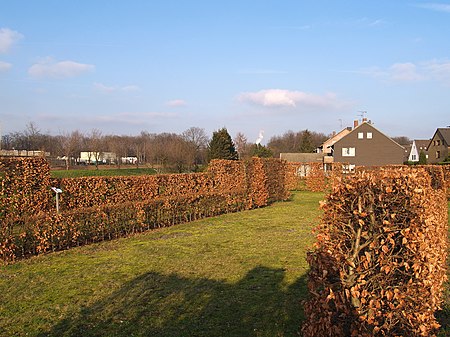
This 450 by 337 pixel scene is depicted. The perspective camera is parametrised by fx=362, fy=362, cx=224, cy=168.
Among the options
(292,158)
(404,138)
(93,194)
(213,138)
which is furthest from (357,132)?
(404,138)

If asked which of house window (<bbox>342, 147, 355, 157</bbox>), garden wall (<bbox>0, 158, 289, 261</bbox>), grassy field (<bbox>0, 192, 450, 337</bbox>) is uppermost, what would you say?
house window (<bbox>342, 147, 355, 157</bbox>)

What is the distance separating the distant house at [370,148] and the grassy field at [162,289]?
42.2 metres

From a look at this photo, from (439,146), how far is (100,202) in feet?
206

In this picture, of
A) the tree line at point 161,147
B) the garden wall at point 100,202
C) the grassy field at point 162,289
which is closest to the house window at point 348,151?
the tree line at point 161,147

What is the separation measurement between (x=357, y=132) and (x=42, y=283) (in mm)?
48191

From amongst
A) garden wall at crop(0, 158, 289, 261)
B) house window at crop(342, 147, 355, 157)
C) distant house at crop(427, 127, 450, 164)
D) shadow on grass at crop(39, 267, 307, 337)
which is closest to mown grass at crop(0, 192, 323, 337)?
shadow on grass at crop(39, 267, 307, 337)

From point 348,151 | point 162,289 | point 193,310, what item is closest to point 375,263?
point 193,310

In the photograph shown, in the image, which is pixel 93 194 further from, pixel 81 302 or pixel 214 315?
pixel 214 315

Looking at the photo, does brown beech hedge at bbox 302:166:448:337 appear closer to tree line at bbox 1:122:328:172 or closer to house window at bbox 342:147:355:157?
tree line at bbox 1:122:328:172

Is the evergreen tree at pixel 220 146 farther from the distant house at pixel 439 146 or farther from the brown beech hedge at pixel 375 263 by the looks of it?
the brown beech hedge at pixel 375 263

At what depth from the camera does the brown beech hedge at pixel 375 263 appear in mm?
3131

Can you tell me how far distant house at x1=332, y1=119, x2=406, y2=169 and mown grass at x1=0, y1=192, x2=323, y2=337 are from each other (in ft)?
138

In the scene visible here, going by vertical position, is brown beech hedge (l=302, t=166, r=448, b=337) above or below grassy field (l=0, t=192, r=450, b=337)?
above

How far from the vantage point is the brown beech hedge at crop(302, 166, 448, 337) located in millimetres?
3131
